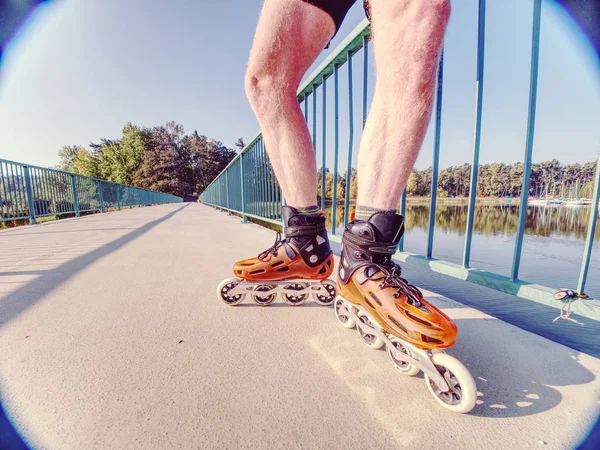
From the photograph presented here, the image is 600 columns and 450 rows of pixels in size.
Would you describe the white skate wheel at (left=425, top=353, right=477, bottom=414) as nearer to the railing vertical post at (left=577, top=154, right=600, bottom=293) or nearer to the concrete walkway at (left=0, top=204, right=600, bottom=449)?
the concrete walkway at (left=0, top=204, right=600, bottom=449)

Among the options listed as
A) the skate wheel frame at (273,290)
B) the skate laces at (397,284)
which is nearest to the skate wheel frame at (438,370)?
the skate laces at (397,284)

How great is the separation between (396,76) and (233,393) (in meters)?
0.93

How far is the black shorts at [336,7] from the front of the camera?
3.28ft

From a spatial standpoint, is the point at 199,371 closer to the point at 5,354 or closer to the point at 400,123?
the point at 5,354

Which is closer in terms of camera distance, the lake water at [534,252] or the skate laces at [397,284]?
the skate laces at [397,284]

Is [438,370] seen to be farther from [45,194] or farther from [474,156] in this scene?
[45,194]

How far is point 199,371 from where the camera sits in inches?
24.0

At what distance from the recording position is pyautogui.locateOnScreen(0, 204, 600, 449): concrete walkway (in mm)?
450

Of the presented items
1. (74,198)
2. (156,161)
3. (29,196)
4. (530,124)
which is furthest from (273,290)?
(156,161)

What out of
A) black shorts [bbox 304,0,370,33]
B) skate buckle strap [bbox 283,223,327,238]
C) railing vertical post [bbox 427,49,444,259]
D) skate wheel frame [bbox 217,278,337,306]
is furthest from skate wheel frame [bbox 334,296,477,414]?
black shorts [bbox 304,0,370,33]

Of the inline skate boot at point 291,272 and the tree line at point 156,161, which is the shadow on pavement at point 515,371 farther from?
the tree line at point 156,161

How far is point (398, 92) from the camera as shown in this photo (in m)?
0.74

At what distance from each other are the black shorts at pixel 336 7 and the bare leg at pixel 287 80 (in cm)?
2

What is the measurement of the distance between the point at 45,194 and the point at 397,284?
7483 millimetres
